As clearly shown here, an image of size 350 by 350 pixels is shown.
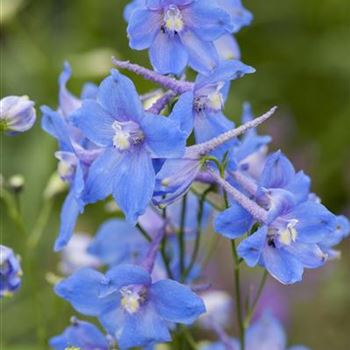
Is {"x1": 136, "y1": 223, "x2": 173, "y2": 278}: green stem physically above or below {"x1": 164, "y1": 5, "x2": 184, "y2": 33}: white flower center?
below

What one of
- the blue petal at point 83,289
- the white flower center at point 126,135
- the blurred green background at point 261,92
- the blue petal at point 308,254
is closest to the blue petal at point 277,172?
the blue petal at point 308,254

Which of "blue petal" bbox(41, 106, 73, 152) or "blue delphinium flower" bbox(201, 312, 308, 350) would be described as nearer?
"blue petal" bbox(41, 106, 73, 152)

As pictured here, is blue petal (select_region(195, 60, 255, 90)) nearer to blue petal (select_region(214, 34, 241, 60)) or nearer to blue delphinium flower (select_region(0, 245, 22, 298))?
blue petal (select_region(214, 34, 241, 60))

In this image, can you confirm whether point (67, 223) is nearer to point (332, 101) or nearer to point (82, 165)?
point (82, 165)

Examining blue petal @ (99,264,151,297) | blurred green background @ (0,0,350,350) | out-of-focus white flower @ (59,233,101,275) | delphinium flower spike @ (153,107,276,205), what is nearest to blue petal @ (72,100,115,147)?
delphinium flower spike @ (153,107,276,205)

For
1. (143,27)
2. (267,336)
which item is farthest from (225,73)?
(267,336)

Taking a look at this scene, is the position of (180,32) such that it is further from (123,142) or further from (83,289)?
(83,289)

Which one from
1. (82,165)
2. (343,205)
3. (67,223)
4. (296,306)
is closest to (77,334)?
(67,223)
